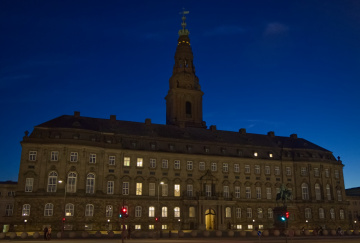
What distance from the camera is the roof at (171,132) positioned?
245 feet

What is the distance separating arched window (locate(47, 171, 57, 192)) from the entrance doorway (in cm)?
2996

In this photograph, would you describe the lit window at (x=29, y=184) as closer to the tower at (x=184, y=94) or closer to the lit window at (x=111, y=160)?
the lit window at (x=111, y=160)

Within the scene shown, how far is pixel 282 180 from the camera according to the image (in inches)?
3391

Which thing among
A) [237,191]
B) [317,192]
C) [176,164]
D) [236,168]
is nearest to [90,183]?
[176,164]

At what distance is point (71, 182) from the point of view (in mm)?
68312

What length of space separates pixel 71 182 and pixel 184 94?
1622 inches

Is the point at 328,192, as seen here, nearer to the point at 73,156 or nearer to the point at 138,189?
the point at 138,189

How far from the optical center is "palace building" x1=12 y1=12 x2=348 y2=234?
221 feet

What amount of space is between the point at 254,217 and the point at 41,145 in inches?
1812

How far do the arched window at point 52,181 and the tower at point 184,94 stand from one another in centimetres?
3471

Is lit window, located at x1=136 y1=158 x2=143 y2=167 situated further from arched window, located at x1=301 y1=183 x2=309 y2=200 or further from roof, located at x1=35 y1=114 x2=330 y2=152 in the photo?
arched window, located at x1=301 y1=183 x2=309 y2=200

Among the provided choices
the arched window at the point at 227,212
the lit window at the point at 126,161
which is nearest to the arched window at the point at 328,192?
the arched window at the point at 227,212

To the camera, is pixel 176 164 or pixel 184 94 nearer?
pixel 176 164

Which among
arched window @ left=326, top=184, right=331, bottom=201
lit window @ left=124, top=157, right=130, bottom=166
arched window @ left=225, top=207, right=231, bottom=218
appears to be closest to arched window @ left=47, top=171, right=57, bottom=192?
lit window @ left=124, top=157, right=130, bottom=166
